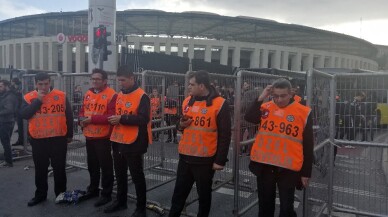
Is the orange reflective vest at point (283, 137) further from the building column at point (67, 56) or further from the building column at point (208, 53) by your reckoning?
the building column at point (67, 56)

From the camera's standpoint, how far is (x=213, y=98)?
4031 millimetres

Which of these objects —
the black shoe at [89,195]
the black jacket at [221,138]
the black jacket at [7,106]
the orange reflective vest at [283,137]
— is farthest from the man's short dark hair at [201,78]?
the black jacket at [7,106]

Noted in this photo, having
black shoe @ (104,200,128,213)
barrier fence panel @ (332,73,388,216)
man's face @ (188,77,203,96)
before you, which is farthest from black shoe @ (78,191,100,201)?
barrier fence panel @ (332,73,388,216)

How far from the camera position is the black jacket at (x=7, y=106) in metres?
7.53

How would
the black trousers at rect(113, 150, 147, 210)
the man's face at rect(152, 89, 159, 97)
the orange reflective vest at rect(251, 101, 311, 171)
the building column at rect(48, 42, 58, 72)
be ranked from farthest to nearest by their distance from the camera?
the building column at rect(48, 42, 58, 72), the man's face at rect(152, 89, 159, 97), the black trousers at rect(113, 150, 147, 210), the orange reflective vest at rect(251, 101, 311, 171)

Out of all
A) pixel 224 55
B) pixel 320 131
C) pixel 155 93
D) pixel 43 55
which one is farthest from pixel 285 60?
pixel 320 131

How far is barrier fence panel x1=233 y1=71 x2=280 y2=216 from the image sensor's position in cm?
452

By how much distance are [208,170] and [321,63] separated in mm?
53676

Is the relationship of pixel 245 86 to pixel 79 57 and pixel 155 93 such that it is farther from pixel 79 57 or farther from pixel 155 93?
pixel 79 57

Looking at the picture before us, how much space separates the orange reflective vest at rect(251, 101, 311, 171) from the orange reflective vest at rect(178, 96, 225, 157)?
54 cm

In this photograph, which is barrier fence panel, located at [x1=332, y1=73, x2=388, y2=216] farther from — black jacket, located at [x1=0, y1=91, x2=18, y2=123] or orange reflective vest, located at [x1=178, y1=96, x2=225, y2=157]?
black jacket, located at [x1=0, y1=91, x2=18, y2=123]

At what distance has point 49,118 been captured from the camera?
17.3 feet

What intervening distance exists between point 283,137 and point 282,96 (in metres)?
0.43

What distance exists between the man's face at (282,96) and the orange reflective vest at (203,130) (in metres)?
0.64
